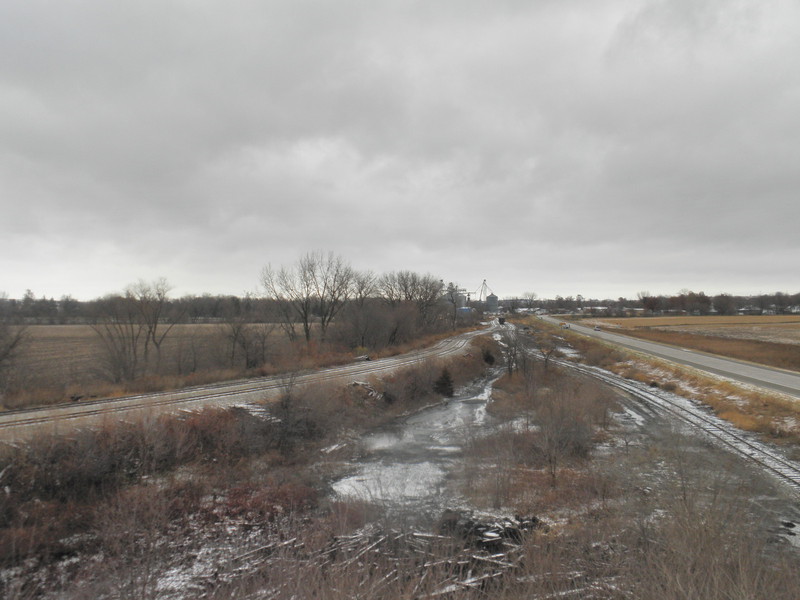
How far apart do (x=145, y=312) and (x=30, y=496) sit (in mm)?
28107

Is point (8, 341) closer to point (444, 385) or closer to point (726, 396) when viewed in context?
point (444, 385)

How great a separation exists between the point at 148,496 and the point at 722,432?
2562 centimetres

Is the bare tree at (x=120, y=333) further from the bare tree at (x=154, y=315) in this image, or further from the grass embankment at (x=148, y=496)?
the grass embankment at (x=148, y=496)

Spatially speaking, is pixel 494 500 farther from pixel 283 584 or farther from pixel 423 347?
pixel 423 347

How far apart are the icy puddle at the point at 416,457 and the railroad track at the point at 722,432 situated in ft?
36.1

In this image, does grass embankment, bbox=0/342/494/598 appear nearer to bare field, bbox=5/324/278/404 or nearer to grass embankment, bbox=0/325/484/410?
grass embankment, bbox=0/325/484/410

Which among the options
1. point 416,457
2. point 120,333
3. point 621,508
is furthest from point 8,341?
point 621,508

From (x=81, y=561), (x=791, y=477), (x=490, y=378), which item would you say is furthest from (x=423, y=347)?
(x=81, y=561)

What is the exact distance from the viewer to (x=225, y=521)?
505 inches

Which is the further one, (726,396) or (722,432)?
(726,396)

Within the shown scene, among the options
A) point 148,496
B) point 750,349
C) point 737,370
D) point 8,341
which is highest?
point 8,341

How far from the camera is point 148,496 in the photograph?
1345 centimetres

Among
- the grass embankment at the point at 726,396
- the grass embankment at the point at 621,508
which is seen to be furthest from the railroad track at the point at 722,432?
the grass embankment at the point at 621,508

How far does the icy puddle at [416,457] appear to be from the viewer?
560 inches
